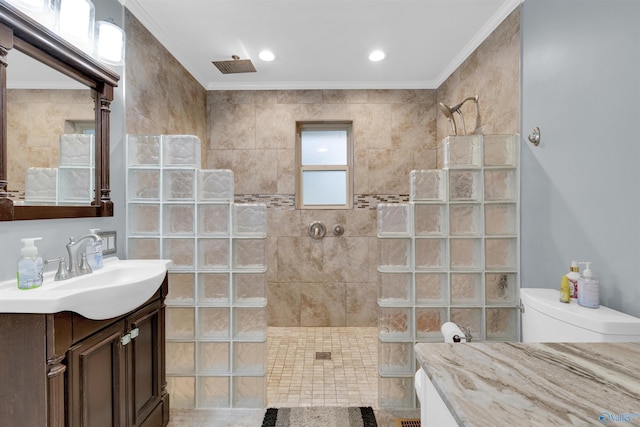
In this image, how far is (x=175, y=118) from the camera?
98.1 inches

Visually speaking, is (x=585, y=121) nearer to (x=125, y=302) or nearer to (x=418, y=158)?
(x=418, y=158)

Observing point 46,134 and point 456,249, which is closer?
point 46,134

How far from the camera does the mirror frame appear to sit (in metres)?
1.19

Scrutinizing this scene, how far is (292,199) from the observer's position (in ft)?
10.5

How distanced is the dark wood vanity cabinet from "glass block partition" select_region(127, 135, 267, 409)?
43 centimetres

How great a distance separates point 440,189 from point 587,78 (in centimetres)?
81

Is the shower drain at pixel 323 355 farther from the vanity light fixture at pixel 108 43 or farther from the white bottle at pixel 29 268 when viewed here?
the vanity light fixture at pixel 108 43

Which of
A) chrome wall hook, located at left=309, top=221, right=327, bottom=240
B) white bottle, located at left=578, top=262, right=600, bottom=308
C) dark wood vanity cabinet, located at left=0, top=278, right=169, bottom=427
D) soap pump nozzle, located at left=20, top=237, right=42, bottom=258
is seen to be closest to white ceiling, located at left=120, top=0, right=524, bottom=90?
chrome wall hook, located at left=309, top=221, right=327, bottom=240

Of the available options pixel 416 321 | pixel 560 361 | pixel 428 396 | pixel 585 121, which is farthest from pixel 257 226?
pixel 585 121

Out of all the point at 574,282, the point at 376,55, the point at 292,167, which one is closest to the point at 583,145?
the point at 574,282

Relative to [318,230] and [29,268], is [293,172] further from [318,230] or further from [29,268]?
[29,268]

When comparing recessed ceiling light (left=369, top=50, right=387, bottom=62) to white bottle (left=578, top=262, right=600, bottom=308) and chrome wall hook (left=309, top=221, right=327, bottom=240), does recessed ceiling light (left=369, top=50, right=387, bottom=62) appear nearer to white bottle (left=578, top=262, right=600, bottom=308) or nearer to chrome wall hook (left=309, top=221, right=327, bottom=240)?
chrome wall hook (left=309, top=221, right=327, bottom=240)

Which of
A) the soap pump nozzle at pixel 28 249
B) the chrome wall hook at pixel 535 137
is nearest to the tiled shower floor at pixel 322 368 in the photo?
the soap pump nozzle at pixel 28 249

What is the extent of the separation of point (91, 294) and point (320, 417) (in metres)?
1.44
